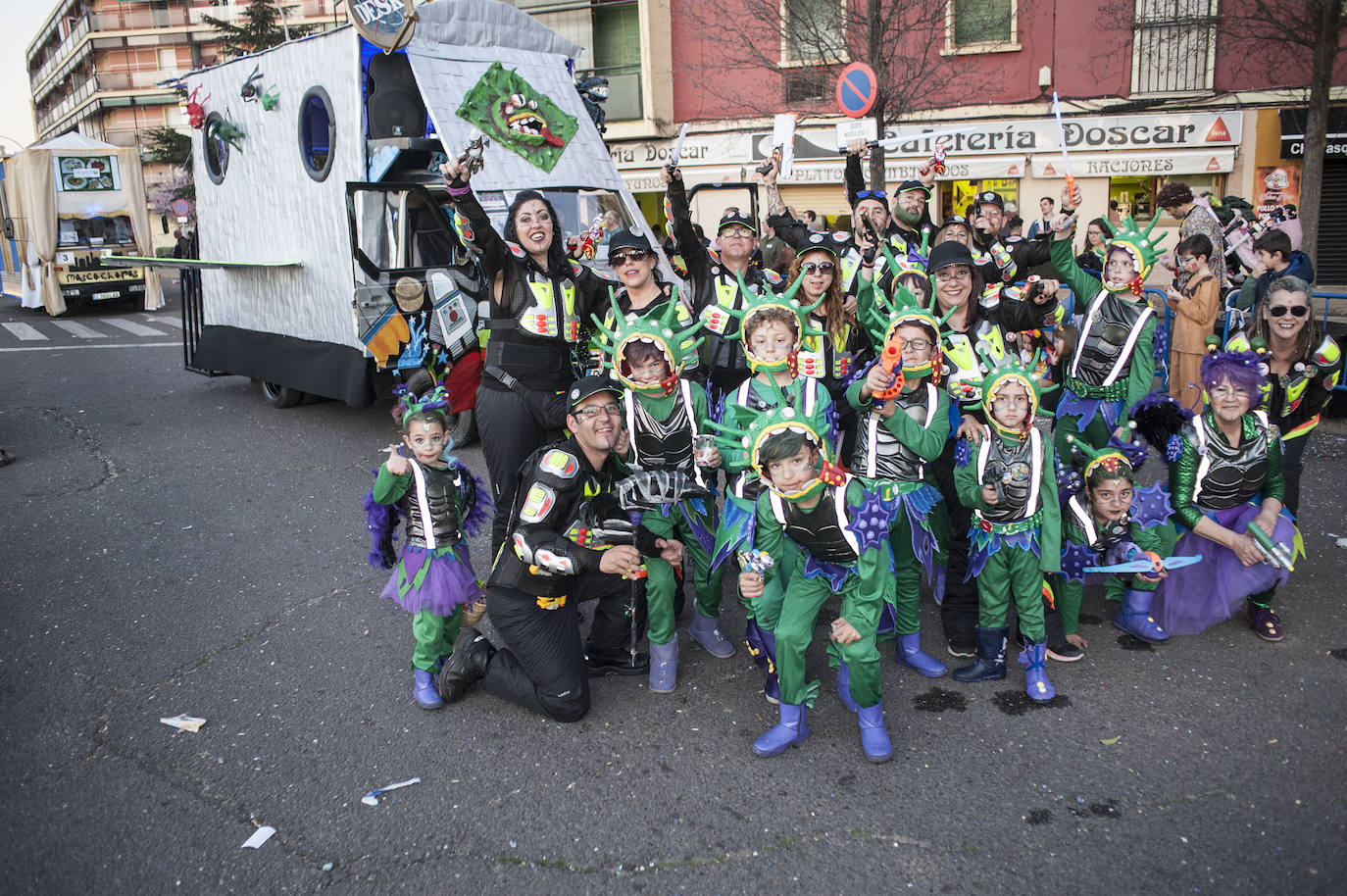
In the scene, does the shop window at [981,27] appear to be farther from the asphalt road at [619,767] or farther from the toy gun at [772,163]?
the asphalt road at [619,767]

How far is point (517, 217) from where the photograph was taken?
457 centimetres

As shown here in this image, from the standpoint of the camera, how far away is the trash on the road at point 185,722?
382 cm

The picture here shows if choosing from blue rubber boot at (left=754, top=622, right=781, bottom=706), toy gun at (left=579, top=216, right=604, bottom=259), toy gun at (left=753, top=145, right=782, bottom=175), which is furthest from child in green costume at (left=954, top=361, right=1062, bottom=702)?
toy gun at (left=579, top=216, right=604, bottom=259)

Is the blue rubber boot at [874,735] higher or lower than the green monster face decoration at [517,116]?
lower

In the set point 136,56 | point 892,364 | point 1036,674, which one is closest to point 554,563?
point 892,364

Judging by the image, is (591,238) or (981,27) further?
(981,27)

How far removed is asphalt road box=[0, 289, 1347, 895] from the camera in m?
2.94

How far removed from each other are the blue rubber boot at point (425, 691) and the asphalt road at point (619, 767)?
2.2 inches

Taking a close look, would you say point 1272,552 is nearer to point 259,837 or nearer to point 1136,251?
point 1136,251

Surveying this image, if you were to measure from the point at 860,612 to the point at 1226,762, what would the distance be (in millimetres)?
1371

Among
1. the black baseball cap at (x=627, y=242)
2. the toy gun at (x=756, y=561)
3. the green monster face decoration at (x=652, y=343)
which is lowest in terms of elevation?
the toy gun at (x=756, y=561)

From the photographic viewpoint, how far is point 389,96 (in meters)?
7.47

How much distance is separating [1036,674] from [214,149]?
9312 millimetres

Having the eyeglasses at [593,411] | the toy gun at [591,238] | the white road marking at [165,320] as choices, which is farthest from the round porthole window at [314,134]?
the white road marking at [165,320]
